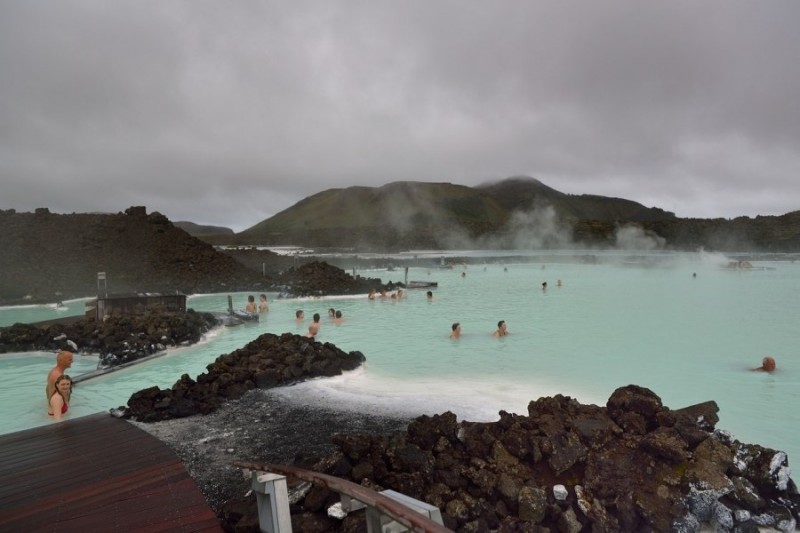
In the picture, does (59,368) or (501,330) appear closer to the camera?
(59,368)

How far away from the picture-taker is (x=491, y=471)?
169 inches

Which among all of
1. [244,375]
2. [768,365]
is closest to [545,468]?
[244,375]

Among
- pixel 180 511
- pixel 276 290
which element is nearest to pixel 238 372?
pixel 180 511

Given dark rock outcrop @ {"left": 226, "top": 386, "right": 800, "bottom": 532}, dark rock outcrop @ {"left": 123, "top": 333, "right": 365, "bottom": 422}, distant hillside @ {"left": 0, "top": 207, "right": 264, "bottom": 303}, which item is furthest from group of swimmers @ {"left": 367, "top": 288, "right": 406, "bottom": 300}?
dark rock outcrop @ {"left": 226, "top": 386, "right": 800, "bottom": 532}

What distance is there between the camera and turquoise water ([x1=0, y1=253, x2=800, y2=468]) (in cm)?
788

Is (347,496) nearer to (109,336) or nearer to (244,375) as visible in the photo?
(244,375)

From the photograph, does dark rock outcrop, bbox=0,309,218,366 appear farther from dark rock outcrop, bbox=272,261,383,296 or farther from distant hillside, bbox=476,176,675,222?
distant hillside, bbox=476,176,675,222

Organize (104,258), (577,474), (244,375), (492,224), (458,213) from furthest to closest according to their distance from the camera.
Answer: (458,213), (492,224), (104,258), (244,375), (577,474)

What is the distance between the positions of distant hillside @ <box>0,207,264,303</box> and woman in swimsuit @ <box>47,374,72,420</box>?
19460mm

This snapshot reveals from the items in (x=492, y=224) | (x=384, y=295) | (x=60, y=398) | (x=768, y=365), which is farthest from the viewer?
(x=492, y=224)

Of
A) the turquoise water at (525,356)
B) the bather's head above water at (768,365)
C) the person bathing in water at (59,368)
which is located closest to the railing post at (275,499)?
the turquoise water at (525,356)

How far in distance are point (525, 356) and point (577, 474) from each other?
7846mm

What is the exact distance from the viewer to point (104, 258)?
1180 inches

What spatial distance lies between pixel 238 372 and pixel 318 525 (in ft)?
16.6
